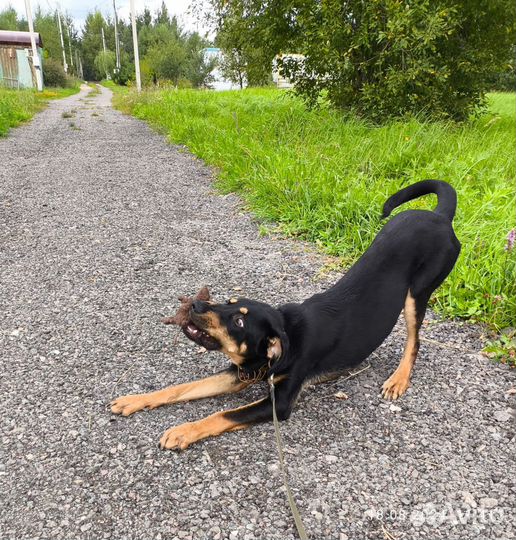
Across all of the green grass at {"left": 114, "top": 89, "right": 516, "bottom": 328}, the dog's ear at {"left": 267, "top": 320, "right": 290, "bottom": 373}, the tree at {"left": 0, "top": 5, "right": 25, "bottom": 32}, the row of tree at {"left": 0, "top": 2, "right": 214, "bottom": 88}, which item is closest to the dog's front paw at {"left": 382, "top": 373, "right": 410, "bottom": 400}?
the dog's ear at {"left": 267, "top": 320, "right": 290, "bottom": 373}

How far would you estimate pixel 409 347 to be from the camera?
10.1 ft

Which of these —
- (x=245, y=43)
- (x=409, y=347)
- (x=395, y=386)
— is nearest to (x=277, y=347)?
(x=395, y=386)

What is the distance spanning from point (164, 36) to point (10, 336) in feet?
247

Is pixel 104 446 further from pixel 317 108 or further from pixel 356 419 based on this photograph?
pixel 317 108

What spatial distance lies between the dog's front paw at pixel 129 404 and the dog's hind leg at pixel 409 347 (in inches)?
57.7

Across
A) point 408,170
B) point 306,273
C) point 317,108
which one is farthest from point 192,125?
point 306,273

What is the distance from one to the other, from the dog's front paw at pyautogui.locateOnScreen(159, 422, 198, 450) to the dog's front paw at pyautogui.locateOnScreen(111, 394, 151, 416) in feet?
1.00

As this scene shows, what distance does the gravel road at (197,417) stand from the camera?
83.3 inches

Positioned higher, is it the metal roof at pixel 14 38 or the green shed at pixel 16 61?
the metal roof at pixel 14 38

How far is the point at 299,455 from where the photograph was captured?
2.49m

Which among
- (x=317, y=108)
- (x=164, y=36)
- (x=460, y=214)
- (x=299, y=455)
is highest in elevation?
(x=164, y=36)

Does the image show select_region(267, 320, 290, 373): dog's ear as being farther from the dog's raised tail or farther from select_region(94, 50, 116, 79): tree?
select_region(94, 50, 116, 79): tree

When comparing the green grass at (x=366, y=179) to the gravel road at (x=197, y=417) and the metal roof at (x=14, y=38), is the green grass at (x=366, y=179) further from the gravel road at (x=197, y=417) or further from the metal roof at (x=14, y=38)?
the metal roof at (x=14, y=38)

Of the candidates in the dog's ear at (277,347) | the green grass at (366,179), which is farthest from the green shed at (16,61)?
the dog's ear at (277,347)
